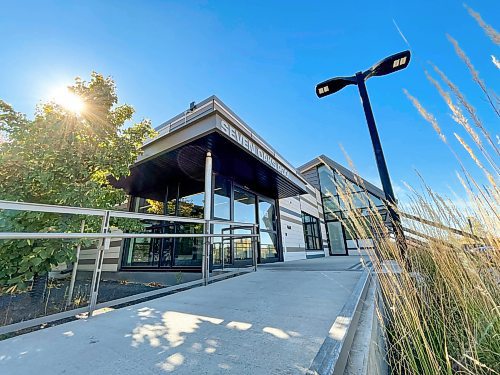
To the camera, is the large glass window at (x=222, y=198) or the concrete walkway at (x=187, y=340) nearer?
the concrete walkway at (x=187, y=340)

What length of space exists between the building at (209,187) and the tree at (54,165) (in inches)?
42.2

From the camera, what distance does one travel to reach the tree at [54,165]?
2.76 m

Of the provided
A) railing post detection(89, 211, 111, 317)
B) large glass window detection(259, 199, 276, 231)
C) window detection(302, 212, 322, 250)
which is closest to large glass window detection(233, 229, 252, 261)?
large glass window detection(259, 199, 276, 231)

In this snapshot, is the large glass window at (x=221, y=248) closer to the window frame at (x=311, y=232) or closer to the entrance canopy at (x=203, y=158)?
the entrance canopy at (x=203, y=158)

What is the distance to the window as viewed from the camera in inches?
433

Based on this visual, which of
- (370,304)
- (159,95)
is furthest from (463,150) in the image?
(159,95)

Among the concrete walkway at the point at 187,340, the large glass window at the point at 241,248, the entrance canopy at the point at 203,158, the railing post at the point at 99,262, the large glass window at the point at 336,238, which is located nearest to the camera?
the concrete walkway at the point at 187,340

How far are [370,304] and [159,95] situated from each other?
6.55 metres

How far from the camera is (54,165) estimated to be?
310 cm

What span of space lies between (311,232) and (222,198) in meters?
7.58

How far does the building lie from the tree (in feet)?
3.51

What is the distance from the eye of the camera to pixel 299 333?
1.36 metres

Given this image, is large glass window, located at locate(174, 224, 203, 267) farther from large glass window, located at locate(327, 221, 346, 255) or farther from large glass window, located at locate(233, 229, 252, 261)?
large glass window, located at locate(327, 221, 346, 255)

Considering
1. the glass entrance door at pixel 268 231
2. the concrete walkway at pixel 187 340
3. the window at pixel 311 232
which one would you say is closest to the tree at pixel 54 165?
the concrete walkway at pixel 187 340
